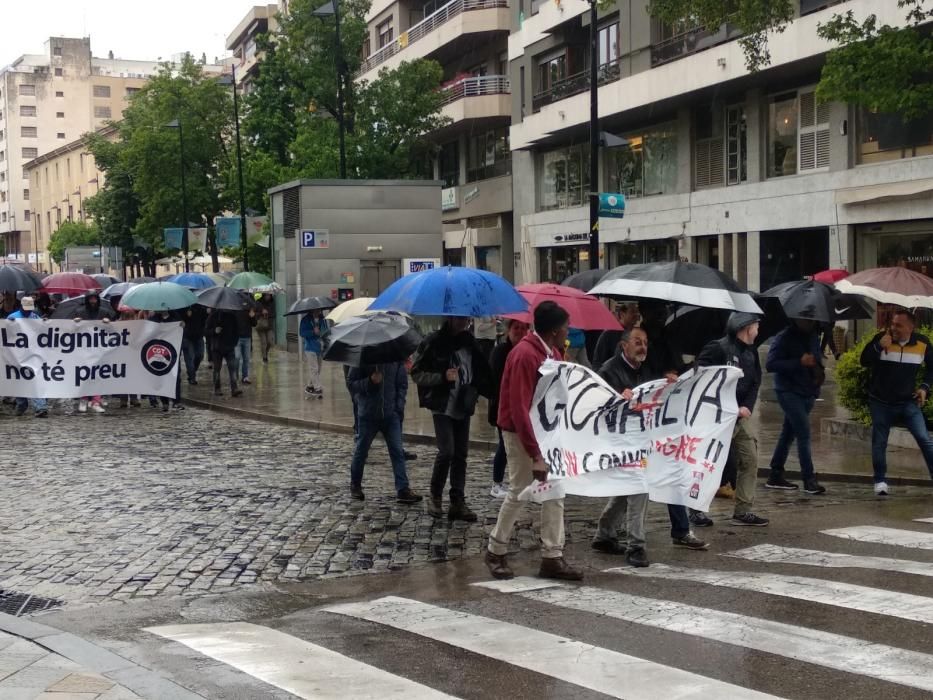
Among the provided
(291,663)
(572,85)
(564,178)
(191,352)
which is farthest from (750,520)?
(564,178)

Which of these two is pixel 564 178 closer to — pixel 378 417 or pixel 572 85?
pixel 572 85

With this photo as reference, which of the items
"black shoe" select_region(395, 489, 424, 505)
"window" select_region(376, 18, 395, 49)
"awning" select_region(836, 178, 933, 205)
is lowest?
"black shoe" select_region(395, 489, 424, 505)

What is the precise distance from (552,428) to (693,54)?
2406 centimetres

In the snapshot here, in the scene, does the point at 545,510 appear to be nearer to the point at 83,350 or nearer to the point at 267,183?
the point at 83,350

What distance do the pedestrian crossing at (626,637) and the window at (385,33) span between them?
4853 centimetres

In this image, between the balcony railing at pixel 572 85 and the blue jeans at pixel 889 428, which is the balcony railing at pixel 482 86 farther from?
the blue jeans at pixel 889 428

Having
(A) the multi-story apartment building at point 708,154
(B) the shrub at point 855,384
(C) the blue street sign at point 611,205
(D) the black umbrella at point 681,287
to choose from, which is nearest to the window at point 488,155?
(A) the multi-story apartment building at point 708,154

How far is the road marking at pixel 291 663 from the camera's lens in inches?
218

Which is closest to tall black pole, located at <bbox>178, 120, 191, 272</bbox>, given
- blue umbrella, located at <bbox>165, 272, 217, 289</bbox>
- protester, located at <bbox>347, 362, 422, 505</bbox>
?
blue umbrella, located at <bbox>165, 272, 217, 289</bbox>

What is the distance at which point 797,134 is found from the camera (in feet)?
93.7

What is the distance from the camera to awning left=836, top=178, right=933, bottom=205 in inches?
953

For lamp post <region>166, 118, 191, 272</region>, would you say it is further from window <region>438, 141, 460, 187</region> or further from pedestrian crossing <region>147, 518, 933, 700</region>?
pedestrian crossing <region>147, 518, 933, 700</region>

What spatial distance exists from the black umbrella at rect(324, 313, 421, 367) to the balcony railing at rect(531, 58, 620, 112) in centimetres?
2483

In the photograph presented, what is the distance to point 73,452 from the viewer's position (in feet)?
47.9
